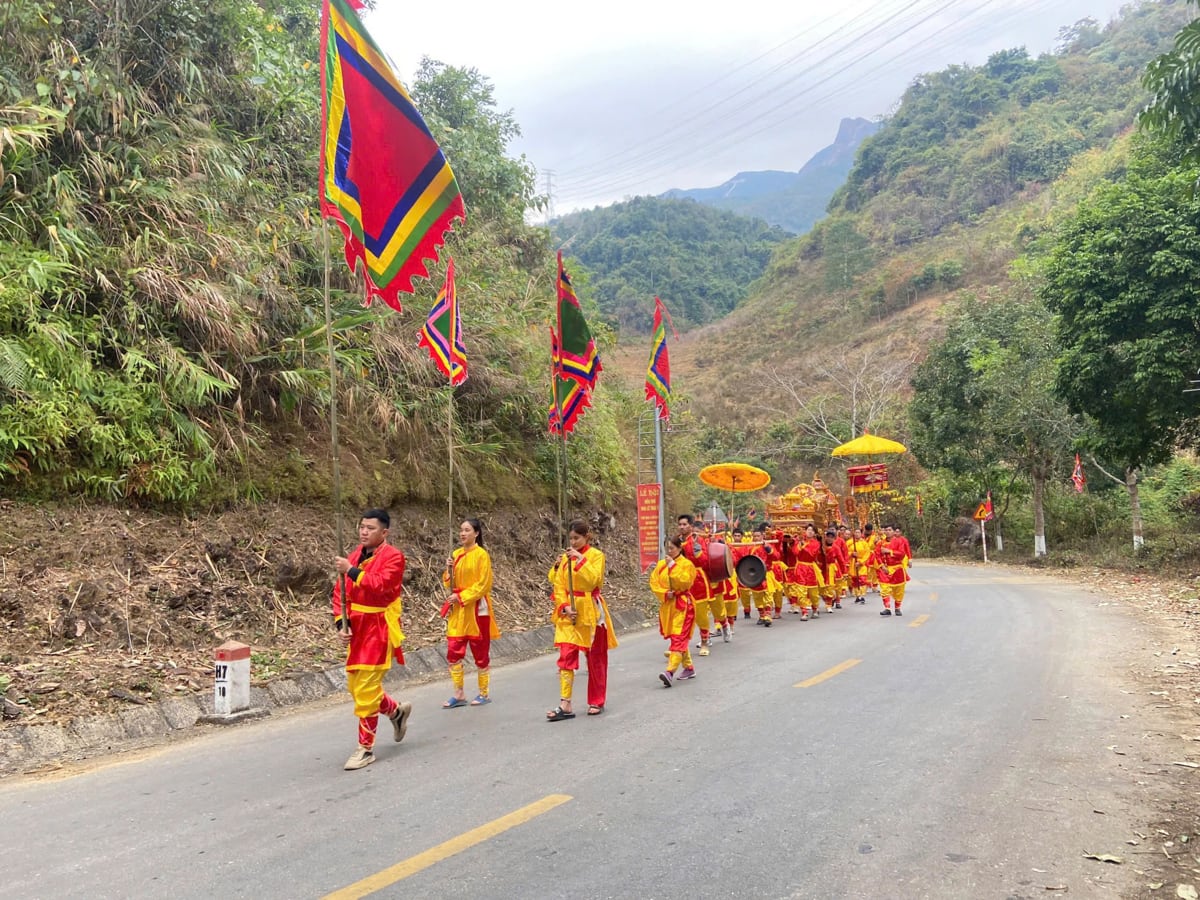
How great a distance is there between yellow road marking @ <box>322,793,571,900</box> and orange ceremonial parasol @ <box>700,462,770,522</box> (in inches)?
458

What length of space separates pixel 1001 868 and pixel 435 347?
843cm

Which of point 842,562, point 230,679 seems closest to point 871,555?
point 842,562

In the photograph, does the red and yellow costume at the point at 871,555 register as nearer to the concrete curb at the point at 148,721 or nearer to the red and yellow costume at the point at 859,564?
the red and yellow costume at the point at 859,564

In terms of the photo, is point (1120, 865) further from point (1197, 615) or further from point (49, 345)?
point (1197, 615)

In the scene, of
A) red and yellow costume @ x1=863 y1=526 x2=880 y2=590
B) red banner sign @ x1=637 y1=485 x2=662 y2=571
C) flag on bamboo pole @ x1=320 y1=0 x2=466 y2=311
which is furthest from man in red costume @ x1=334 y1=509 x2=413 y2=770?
red and yellow costume @ x1=863 y1=526 x2=880 y2=590

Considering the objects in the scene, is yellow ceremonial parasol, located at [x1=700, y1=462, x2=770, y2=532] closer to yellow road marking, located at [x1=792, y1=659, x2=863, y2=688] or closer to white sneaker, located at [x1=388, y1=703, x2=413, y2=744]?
yellow road marking, located at [x1=792, y1=659, x2=863, y2=688]

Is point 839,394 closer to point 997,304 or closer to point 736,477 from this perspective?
point 997,304

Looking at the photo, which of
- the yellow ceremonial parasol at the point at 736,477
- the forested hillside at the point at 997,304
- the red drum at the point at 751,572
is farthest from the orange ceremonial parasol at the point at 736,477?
the forested hillside at the point at 997,304

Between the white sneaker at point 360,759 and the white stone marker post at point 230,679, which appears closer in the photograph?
the white sneaker at point 360,759

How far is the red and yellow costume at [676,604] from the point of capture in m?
8.70

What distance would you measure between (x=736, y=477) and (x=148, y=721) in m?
11.7

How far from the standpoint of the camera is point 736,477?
16.3m

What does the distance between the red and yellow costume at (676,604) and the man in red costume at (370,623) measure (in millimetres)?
3483

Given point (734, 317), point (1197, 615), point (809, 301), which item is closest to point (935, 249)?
point (809, 301)
